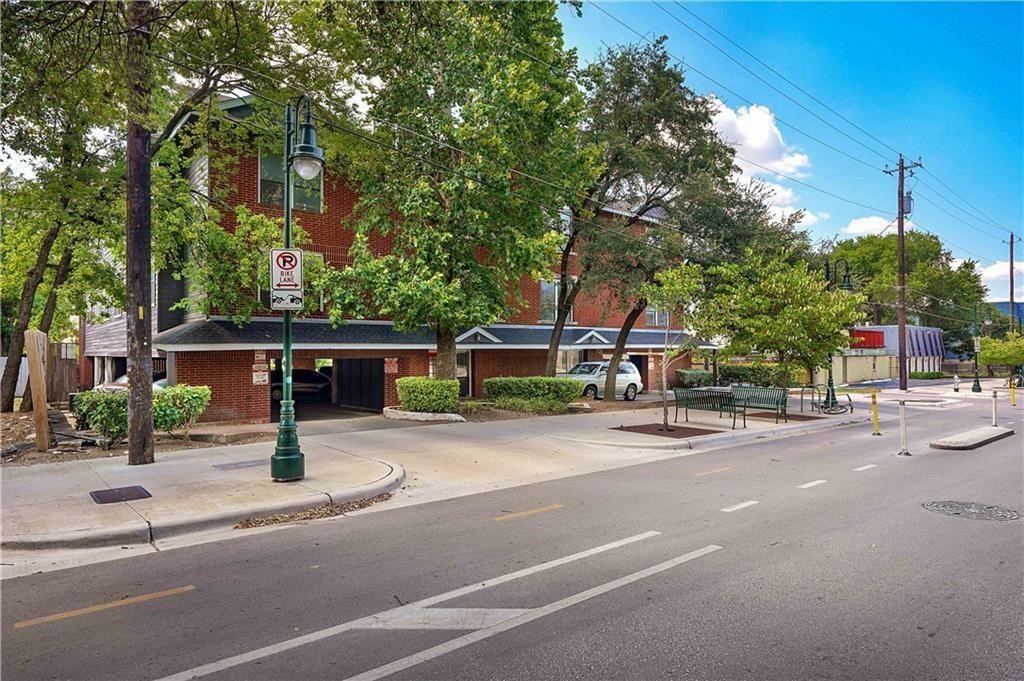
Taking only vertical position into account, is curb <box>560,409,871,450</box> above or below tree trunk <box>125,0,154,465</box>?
below

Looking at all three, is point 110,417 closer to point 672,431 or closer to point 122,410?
point 122,410

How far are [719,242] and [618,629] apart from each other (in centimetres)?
2062

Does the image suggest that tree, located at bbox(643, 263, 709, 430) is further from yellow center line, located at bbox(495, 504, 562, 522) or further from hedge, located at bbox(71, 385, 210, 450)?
hedge, located at bbox(71, 385, 210, 450)

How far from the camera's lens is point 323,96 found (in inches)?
596

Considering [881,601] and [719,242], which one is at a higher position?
[719,242]

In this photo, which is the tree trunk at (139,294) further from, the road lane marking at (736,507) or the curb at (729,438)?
the road lane marking at (736,507)

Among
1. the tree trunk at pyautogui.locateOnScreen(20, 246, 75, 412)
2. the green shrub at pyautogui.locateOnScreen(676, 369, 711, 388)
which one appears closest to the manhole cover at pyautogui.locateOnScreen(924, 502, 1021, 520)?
the tree trunk at pyautogui.locateOnScreen(20, 246, 75, 412)

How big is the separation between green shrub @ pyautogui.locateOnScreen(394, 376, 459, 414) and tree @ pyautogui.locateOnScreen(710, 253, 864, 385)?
8.41 metres

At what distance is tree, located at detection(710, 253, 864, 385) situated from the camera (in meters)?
18.7

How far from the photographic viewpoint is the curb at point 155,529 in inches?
242

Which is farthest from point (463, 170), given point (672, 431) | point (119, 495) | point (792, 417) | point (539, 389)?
point (792, 417)

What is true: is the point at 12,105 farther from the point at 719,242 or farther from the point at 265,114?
the point at 719,242

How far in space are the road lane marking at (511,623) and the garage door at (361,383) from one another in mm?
17942

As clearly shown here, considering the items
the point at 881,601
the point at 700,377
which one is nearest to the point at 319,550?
the point at 881,601
